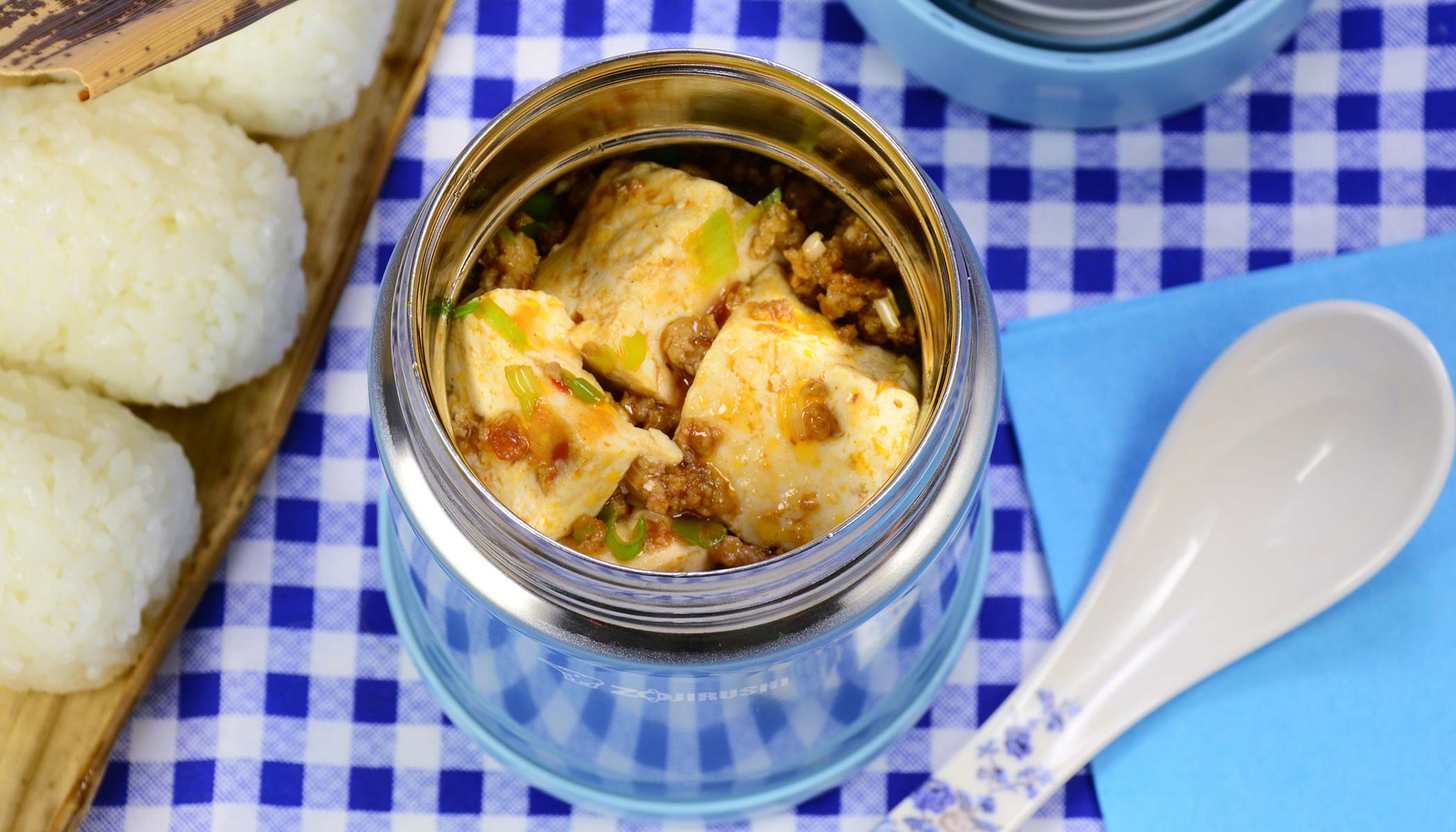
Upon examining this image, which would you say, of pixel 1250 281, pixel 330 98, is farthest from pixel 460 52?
pixel 1250 281

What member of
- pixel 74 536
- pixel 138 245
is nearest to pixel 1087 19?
pixel 138 245

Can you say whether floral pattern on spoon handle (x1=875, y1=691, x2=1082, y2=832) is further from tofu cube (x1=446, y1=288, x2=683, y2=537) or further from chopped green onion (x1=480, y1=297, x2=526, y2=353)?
chopped green onion (x1=480, y1=297, x2=526, y2=353)

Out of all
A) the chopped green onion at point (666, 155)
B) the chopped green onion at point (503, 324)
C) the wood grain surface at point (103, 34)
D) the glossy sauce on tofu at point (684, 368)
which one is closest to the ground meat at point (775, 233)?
the glossy sauce on tofu at point (684, 368)

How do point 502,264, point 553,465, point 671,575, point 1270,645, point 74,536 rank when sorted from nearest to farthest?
point 671,575
point 553,465
point 502,264
point 74,536
point 1270,645

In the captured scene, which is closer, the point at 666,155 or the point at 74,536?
the point at 666,155

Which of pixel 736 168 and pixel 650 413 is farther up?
pixel 736 168

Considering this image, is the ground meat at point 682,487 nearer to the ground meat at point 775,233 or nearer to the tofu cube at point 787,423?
the tofu cube at point 787,423

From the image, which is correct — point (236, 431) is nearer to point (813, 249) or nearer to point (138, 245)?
point (138, 245)
